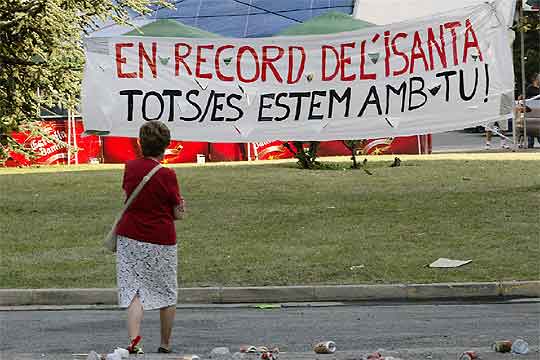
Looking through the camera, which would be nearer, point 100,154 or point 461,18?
point 461,18

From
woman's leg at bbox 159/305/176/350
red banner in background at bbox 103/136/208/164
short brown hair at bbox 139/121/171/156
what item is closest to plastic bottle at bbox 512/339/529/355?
woman's leg at bbox 159/305/176/350

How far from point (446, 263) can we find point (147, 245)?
642 centimetres

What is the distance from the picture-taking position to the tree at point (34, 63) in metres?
19.2

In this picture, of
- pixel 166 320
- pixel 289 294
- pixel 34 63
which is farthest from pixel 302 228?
pixel 166 320

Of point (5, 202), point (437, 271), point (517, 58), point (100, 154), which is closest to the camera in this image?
point (437, 271)

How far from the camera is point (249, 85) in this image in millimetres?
17094

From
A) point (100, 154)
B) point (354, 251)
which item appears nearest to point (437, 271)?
point (354, 251)

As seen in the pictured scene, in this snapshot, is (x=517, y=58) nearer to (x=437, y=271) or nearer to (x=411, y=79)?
(x=411, y=79)

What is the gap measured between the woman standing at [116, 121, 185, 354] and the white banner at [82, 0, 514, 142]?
8.79 metres

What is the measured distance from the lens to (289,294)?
1263cm

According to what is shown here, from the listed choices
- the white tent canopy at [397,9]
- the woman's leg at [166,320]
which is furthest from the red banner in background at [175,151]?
the woman's leg at [166,320]

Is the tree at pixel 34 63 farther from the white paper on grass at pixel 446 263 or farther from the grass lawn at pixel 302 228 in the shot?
the white paper on grass at pixel 446 263

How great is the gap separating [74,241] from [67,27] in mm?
4289

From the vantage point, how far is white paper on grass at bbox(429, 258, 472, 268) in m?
13.8
